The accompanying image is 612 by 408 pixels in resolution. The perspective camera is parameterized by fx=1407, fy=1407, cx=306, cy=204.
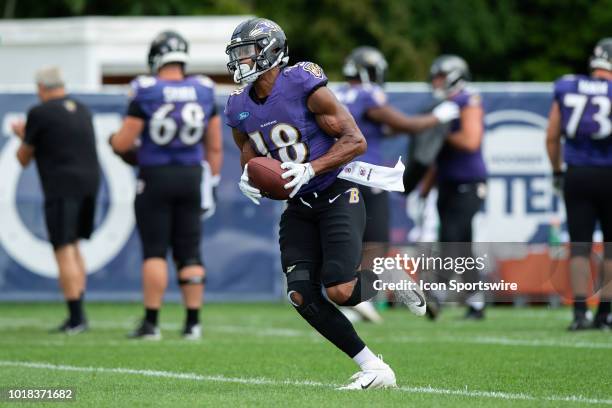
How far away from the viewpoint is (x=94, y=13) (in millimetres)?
22891

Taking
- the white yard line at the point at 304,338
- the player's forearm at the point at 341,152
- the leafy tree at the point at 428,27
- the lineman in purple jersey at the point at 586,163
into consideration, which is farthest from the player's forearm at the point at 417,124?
the leafy tree at the point at 428,27

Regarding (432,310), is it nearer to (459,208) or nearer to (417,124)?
(459,208)

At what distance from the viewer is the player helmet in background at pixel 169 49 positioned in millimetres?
9602

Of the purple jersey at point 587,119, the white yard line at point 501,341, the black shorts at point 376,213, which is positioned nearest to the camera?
the white yard line at point 501,341

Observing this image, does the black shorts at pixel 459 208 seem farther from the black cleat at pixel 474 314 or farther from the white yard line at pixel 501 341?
the white yard line at pixel 501 341

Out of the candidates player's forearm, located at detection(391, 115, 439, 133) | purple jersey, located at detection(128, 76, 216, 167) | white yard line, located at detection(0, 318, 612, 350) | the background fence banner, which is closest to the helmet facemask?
purple jersey, located at detection(128, 76, 216, 167)

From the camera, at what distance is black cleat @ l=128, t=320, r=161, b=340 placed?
9594 mm

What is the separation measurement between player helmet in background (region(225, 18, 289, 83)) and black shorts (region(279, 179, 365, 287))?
2.14 feet

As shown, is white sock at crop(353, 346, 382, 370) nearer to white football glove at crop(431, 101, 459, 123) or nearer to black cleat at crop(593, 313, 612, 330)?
black cleat at crop(593, 313, 612, 330)

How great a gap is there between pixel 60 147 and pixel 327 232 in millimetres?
4076

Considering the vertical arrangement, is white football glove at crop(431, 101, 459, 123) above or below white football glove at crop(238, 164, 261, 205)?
above

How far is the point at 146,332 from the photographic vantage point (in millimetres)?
9625

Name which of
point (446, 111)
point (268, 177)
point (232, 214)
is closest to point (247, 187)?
point (268, 177)

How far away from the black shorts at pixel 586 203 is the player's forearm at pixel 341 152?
11.5 feet
